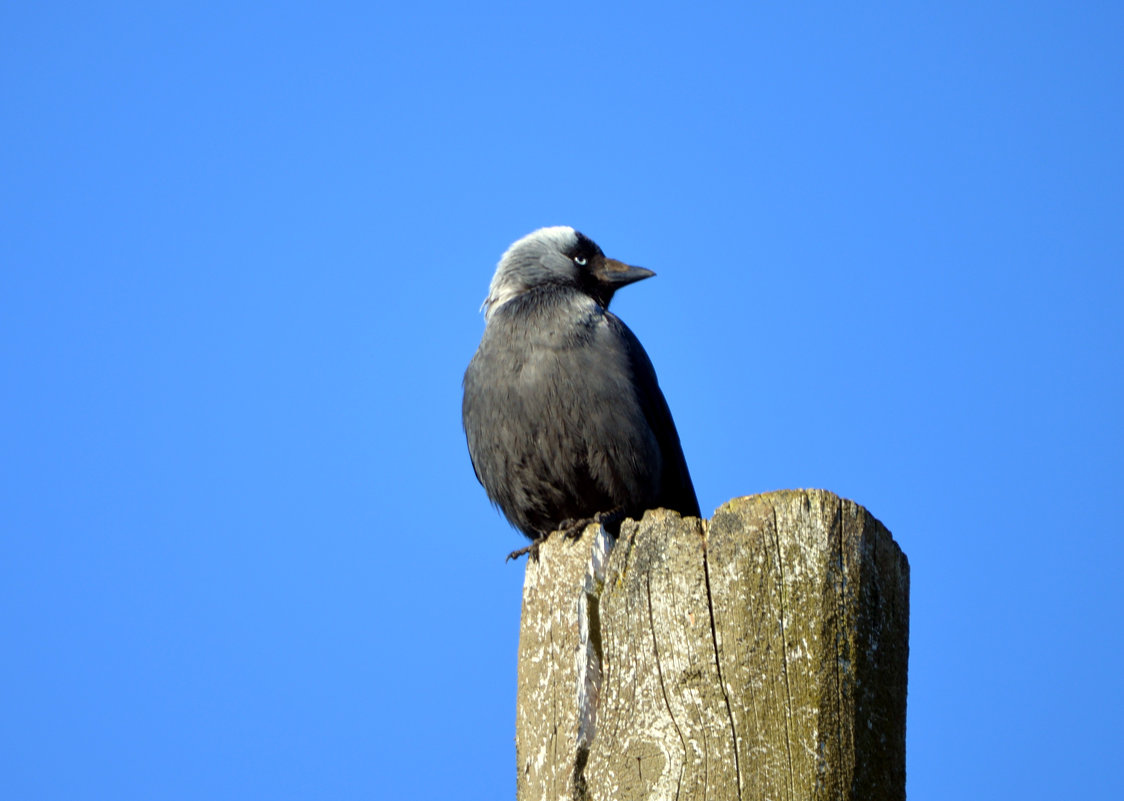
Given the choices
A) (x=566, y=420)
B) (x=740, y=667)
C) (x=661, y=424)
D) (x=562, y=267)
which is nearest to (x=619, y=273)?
(x=562, y=267)

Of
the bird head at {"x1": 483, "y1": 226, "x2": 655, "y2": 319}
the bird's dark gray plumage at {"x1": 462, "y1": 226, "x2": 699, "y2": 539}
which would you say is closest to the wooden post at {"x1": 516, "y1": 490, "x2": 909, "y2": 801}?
the bird's dark gray plumage at {"x1": 462, "y1": 226, "x2": 699, "y2": 539}

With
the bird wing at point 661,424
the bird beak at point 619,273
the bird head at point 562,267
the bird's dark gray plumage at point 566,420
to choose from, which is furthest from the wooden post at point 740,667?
the bird beak at point 619,273

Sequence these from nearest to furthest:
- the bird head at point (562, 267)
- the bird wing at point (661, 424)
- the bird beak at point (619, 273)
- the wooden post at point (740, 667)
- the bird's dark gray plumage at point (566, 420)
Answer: the wooden post at point (740, 667)
the bird's dark gray plumage at point (566, 420)
the bird wing at point (661, 424)
the bird head at point (562, 267)
the bird beak at point (619, 273)

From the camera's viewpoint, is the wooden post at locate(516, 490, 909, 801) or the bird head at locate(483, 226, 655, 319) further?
the bird head at locate(483, 226, 655, 319)

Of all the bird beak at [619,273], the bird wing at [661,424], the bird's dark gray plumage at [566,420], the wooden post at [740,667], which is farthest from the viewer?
the bird beak at [619,273]

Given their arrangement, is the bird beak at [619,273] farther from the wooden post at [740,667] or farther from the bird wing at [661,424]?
the wooden post at [740,667]

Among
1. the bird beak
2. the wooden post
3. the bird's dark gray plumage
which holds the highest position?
the bird beak

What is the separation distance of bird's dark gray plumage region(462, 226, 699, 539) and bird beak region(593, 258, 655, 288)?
80 cm

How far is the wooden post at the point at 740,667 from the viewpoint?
2521mm

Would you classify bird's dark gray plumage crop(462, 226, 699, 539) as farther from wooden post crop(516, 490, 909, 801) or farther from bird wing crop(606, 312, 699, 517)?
wooden post crop(516, 490, 909, 801)

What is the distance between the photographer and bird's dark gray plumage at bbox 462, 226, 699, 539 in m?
5.38

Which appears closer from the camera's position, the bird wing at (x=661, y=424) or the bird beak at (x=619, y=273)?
the bird wing at (x=661, y=424)

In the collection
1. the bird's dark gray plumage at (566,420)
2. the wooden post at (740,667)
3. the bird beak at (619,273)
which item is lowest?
the wooden post at (740,667)

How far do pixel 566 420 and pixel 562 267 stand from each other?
1579mm
